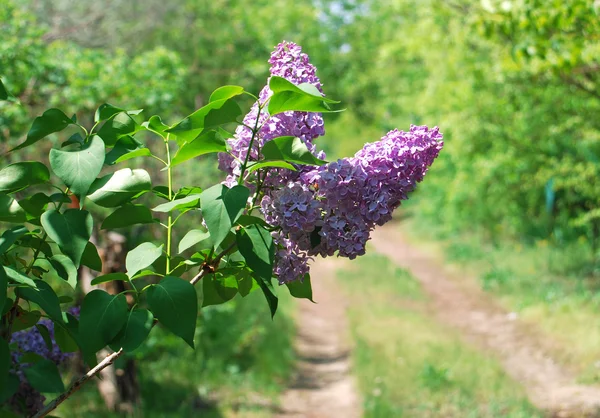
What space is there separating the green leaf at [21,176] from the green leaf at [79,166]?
0.12 m

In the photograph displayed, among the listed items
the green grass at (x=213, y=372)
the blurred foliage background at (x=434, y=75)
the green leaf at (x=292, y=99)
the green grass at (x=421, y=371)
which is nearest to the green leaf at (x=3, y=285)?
the green leaf at (x=292, y=99)

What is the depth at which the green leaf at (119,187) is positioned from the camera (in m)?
1.28

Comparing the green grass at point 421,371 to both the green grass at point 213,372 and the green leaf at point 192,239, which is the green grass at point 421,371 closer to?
the green grass at point 213,372

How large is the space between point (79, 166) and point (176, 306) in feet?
0.90

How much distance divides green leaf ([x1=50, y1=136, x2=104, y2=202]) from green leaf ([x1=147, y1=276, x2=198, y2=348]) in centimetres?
20

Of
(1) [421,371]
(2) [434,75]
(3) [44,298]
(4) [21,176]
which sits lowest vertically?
(3) [44,298]

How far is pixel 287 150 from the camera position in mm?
1229

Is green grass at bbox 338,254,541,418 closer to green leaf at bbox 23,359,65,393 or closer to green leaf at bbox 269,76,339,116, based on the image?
green leaf at bbox 23,359,65,393

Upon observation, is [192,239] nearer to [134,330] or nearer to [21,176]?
[134,330]

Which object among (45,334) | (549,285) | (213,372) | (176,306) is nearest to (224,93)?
(176,306)

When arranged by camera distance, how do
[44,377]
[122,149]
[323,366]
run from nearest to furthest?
[122,149] < [44,377] < [323,366]

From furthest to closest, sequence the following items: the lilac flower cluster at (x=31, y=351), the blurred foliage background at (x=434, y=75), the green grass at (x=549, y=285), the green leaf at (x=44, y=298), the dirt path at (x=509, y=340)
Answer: the green grass at (x=549, y=285)
the dirt path at (x=509, y=340)
the blurred foliage background at (x=434, y=75)
the lilac flower cluster at (x=31, y=351)
the green leaf at (x=44, y=298)

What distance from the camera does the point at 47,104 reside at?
5.57 metres

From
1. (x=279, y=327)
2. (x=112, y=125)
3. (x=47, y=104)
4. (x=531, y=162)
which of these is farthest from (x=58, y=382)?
(x=531, y=162)
